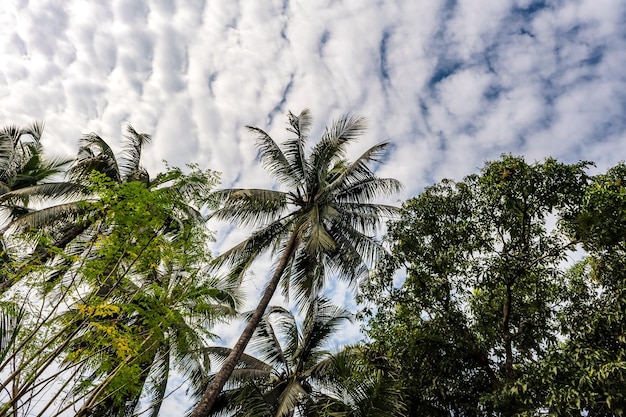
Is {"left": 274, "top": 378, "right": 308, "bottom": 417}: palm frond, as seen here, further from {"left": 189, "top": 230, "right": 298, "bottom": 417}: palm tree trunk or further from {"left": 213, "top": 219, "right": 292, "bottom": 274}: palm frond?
{"left": 213, "top": 219, "right": 292, "bottom": 274}: palm frond

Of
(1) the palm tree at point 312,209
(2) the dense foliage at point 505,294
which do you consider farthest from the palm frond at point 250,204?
(2) the dense foliage at point 505,294

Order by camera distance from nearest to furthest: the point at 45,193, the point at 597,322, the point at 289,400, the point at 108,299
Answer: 1. the point at 108,299
2. the point at 597,322
3. the point at 289,400
4. the point at 45,193

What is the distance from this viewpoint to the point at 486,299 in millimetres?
8055

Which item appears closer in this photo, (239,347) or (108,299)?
(108,299)

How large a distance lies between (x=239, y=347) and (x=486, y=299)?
5845mm

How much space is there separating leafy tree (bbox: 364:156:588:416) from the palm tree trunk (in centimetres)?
287

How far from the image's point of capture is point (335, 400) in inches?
251

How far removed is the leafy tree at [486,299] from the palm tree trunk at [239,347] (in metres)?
2.87

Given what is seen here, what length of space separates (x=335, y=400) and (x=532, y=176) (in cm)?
608

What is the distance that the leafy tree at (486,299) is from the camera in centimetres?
757

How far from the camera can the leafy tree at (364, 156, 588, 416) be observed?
757 cm

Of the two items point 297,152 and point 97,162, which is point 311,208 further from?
point 97,162

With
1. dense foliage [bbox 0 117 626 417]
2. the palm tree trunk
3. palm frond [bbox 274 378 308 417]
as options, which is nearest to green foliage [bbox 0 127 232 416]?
dense foliage [bbox 0 117 626 417]

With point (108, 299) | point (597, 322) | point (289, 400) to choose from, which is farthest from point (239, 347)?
point (597, 322)
